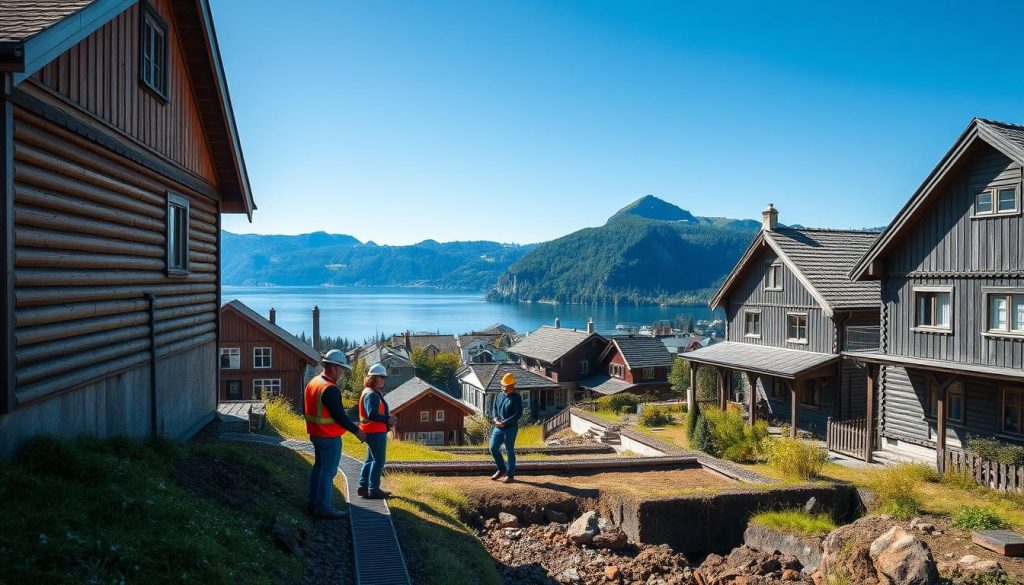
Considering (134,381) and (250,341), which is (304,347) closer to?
(250,341)

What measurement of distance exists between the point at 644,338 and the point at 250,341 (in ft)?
94.4

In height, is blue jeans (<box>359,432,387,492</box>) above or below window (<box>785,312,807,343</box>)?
below

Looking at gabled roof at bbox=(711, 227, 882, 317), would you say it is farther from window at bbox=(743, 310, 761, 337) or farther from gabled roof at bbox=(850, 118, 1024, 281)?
gabled roof at bbox=(850, 118, 1024, 281)

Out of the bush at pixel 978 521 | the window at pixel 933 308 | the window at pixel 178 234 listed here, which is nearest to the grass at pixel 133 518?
the window at pixel 178 234

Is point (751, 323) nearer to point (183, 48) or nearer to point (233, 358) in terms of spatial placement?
point (183, 48)

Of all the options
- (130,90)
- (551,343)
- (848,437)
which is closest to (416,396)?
(551,343)

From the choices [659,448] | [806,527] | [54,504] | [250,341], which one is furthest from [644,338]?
[54,504]

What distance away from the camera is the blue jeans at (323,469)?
26.6 ft

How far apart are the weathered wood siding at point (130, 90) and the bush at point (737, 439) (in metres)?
16.1

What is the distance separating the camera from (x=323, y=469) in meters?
8.28

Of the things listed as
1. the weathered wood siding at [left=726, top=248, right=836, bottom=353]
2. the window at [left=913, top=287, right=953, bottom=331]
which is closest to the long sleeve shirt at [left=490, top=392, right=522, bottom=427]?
the window at [left=913, top=287, right=953, bottom=331]

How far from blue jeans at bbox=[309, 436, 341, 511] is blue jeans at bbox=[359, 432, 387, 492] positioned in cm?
113

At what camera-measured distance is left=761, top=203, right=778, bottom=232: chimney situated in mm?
26391

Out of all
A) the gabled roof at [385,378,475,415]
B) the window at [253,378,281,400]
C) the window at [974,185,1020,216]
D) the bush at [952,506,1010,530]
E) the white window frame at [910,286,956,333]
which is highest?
the window at [974,185,1020,216]
